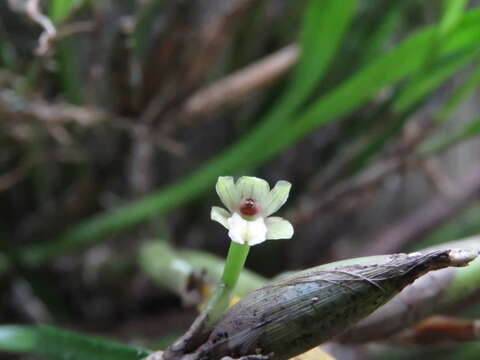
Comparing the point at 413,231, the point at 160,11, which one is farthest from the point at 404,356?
the point at 160,11

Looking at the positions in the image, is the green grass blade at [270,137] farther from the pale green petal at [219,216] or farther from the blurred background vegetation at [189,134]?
the pale green petal at [219,216]

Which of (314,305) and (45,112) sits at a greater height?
(45,112)

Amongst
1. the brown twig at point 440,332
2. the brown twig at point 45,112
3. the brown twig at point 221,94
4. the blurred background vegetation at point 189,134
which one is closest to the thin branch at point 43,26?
the blurred background vegetation at point 189,134

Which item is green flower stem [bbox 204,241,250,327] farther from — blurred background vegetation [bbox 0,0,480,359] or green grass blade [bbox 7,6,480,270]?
green grass blade [bbox 7,6,480,270]

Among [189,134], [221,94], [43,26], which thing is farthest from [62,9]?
[189,134]

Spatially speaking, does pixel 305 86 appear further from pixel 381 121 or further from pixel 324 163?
pixel 324 163

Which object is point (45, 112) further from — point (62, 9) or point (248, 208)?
point (248, 208)

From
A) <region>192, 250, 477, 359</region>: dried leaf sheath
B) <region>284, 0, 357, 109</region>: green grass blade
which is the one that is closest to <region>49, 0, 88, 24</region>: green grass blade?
<region>284, 0, 357, 109</region>: green grass blade
